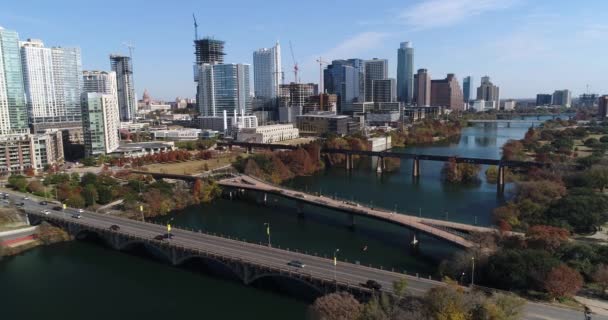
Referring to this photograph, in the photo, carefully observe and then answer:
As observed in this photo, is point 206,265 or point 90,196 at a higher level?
point 90,196

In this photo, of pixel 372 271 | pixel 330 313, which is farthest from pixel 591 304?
pixel 330 313

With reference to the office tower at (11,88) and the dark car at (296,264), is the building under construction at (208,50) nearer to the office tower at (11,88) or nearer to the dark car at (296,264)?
the office tower at (11,88)

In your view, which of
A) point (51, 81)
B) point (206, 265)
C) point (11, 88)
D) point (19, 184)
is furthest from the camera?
point (51, 81)

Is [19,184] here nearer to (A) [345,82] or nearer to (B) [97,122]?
(B) [97,122]

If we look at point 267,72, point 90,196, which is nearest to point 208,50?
point 267,72

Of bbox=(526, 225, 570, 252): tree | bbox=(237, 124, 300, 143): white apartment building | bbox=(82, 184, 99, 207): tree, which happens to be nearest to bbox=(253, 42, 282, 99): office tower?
bbox=(237, 124, 300, 143): white apartment building

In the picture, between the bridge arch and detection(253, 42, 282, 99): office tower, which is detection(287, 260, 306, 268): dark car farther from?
detection(253, 42, 282, 99): office tower

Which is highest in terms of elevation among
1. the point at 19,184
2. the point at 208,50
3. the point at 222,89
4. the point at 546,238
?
the point at 208,50
